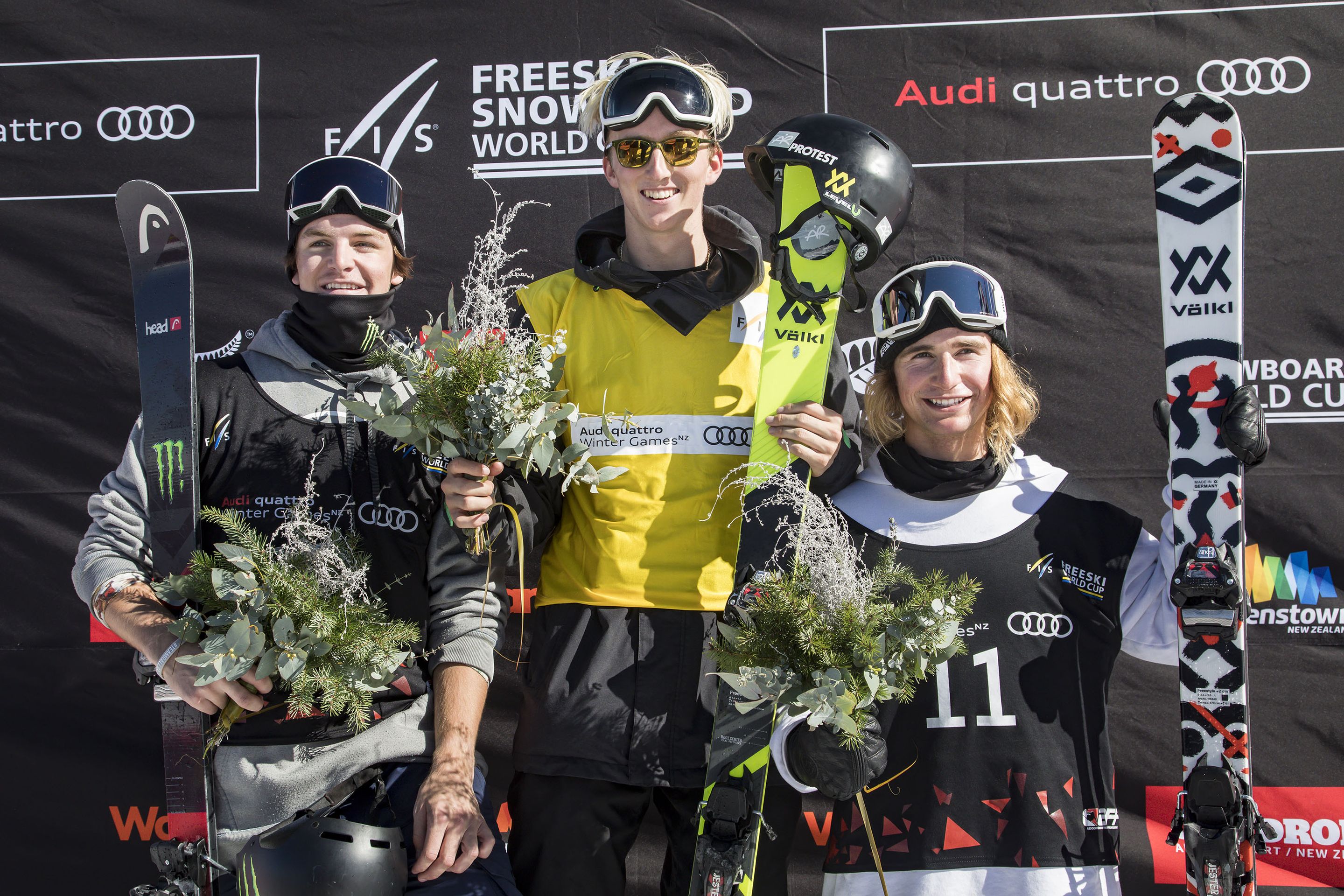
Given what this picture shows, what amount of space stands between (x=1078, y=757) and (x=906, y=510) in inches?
24.7

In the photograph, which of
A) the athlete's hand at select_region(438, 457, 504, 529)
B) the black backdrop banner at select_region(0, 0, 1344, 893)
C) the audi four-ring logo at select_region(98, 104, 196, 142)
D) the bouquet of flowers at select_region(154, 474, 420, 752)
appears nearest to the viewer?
the bouquet of flowers at select_region(154, 474, 420, 752)

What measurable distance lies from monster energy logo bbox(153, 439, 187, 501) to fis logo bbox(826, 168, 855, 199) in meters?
1.66

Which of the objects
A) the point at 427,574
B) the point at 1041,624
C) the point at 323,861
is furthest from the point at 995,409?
the point at 323,861

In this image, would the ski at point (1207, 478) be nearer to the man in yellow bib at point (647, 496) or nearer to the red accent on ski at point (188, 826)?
the man in yellow bib at point (647, 496)

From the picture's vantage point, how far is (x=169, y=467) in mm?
2260

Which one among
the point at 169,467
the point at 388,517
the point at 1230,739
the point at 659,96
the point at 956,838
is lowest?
the point at 956,838

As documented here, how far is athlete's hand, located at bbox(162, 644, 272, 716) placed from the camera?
2088 mm

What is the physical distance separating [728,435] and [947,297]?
23.5 inches

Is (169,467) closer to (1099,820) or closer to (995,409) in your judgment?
(995,409)

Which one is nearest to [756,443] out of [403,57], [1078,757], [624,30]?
[1078,757]

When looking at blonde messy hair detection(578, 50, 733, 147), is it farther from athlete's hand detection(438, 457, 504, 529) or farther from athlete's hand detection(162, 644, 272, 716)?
athlete's hand detection(162, 644, 272, 716)

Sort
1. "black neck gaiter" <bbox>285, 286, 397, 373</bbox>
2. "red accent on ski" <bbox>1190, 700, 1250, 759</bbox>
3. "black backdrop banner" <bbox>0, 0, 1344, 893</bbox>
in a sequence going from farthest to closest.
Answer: "black backdrop banner" <bbox>0, 0, 1344, 893</bbox>
"black neck gaiter" <bbox>285, 286, 397, 373</bbox>
"red accent on ski" <bbox>1190, 700, 1250, 759</bbox>

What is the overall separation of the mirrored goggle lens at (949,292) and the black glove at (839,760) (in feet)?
3.02

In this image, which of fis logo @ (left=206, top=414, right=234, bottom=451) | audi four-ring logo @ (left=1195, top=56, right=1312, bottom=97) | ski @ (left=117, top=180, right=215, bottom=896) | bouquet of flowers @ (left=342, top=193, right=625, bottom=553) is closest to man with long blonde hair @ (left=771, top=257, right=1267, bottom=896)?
bouquet of flowers @ (left=342, top=193, right=625, bottom=553)
